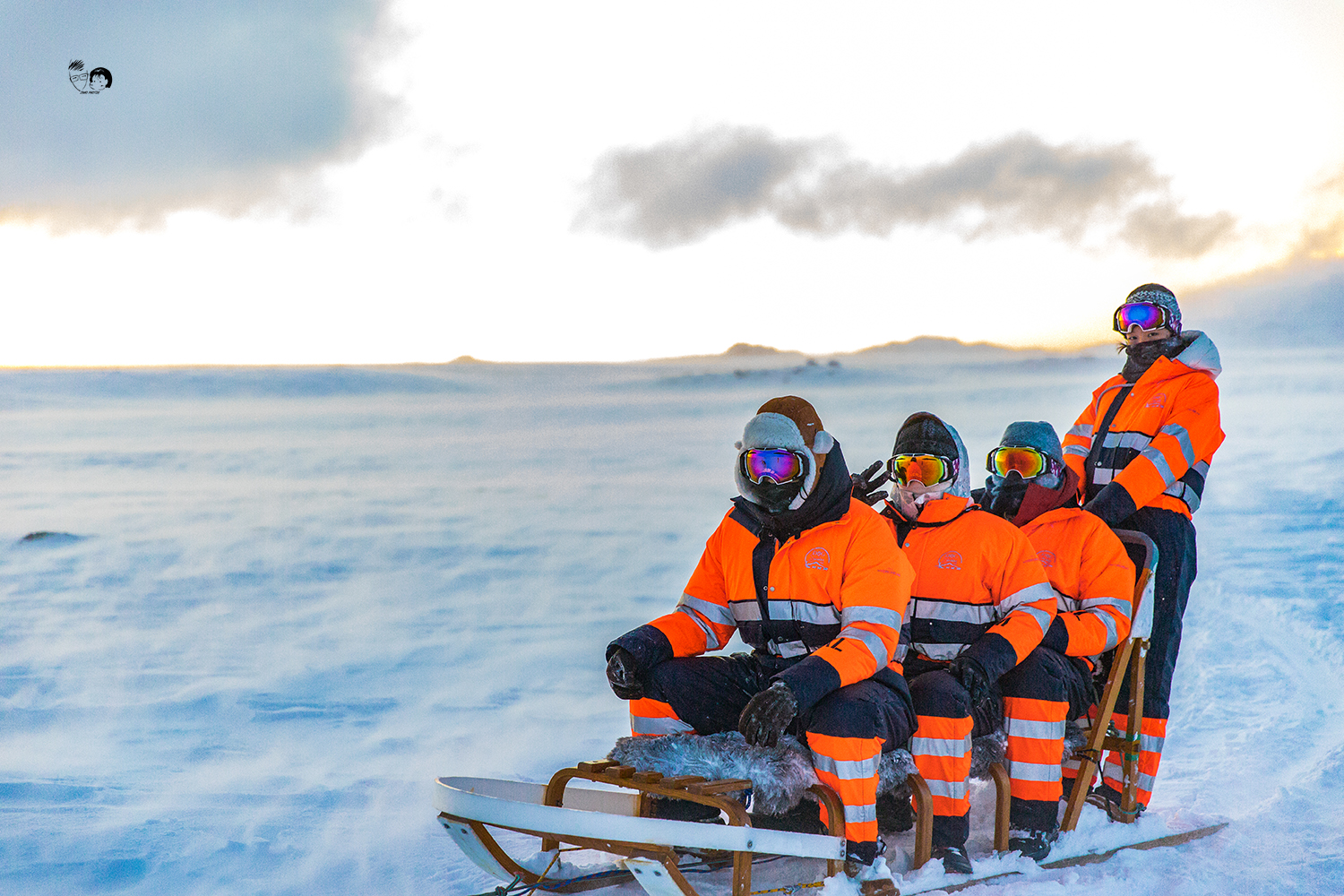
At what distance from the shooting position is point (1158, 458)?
452 cm

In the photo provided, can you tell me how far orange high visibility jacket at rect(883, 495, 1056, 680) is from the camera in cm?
379

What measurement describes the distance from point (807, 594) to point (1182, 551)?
2.11 meters

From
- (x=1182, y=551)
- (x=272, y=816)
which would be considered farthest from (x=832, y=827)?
(x=272, y=816)

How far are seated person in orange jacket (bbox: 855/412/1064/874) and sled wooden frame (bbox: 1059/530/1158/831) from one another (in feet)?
1.13

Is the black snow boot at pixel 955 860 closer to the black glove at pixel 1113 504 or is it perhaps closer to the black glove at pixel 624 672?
the black glove at pixel 624 672

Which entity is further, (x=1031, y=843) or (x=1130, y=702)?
(x=1130, y=702)

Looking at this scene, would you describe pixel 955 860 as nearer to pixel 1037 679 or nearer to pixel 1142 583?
pixel 1037 679

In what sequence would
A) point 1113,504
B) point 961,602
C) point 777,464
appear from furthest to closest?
point 1113,504 → point 961,602 → point 777,464

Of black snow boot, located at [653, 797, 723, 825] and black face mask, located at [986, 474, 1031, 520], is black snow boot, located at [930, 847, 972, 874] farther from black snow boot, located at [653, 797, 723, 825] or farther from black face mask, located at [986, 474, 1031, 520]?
black face mask, located at [986, 474, 1031, 520]

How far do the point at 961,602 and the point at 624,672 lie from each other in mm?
1264

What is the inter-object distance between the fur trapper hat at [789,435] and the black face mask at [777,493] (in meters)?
0.01

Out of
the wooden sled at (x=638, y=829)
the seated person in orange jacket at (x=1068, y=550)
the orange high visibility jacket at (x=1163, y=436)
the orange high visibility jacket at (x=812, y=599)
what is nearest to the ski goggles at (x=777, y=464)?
the orange high visibility jacket at (x=812, y=599)

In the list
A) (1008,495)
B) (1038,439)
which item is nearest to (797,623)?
(1008,495)

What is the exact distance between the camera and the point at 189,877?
15.1 ft
